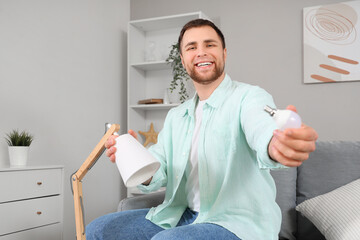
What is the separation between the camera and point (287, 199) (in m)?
1.95

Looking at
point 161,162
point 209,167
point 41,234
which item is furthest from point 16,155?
point 209,167

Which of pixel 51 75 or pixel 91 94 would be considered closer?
pixel 51 75

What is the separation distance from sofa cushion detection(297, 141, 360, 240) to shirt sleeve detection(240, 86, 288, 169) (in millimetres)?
891

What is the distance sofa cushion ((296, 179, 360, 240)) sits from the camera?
1.53 m

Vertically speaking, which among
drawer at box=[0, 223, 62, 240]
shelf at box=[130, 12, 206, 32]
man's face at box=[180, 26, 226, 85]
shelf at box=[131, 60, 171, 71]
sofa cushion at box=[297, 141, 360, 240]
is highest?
shelf at box=[130, 12, 206, 32]

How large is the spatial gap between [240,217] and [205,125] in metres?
0.36

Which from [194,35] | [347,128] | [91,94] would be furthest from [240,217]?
[91,94]

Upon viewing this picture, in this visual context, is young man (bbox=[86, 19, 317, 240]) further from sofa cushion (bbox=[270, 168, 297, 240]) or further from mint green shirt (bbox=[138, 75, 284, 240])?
sofa cushion (bbox=[270, 168, 297, 240])

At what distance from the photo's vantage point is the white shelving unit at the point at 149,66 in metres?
3.49

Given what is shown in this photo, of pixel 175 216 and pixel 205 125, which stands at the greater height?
pixel 205 125

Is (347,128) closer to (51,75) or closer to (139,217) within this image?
(139,217)

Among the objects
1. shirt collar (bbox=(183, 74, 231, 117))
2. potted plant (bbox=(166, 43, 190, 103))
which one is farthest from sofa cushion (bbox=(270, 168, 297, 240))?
potted plant (bbox=(166, 43, 190, 103))

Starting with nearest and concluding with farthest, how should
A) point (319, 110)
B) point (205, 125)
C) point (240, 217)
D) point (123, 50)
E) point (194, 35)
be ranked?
1. point (240, 217)
2. point (205, 125)
3. point (194, 35)
4. point (319, 110)
5. point (123, 50)

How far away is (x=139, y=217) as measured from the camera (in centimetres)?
148
